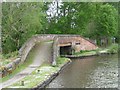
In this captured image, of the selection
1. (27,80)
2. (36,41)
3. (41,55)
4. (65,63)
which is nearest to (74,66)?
(65,63)

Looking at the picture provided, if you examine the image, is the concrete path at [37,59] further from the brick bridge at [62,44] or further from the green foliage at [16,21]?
the green foliage at [16,21]

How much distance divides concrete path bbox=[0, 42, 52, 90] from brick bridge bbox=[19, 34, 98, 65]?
1.93 ft

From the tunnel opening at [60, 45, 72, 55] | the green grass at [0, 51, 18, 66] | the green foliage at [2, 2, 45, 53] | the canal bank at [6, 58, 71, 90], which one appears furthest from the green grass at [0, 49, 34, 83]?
the tunnel opening at [60, 45, 72, 55]

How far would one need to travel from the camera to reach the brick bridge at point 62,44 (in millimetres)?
36750

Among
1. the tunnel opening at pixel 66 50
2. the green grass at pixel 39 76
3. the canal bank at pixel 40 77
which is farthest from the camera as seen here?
the tunnel opening at pixel 66 50

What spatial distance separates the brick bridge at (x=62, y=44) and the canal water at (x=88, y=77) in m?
3.47

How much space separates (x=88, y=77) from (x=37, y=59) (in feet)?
26.3

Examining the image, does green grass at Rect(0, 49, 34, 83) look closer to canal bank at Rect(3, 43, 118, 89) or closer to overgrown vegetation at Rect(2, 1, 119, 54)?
canal bank at Rect(3, 43, 118, 89)

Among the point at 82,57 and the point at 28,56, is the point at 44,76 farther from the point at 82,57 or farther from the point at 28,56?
the point at 82,57

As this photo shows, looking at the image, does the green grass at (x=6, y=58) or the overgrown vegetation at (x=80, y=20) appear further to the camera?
the overgrown vegetation at (x=80, y=20)

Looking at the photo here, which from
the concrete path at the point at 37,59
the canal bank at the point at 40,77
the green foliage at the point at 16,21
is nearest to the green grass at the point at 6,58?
the concrete path at the point at 37,59

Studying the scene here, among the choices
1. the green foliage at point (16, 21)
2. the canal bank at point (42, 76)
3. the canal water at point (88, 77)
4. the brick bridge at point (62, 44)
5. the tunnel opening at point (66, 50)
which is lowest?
the canal water at point (88, 77)

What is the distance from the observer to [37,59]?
34.5 m

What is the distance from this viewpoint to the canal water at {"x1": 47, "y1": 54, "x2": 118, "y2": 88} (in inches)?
987
